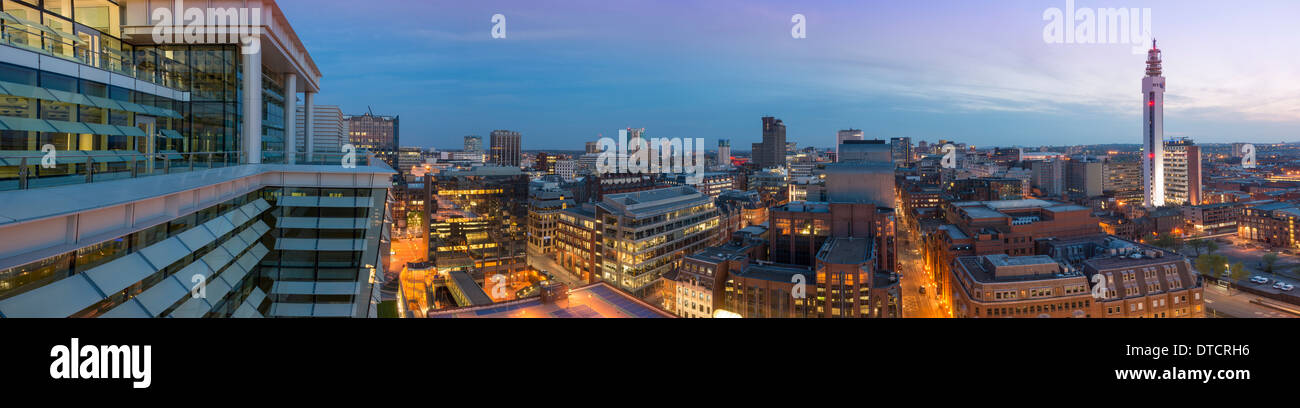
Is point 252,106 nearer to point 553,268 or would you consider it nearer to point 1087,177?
point 553,268

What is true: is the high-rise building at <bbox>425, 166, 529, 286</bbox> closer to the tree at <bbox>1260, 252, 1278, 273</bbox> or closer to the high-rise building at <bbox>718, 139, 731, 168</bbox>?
the tree at <bbox>1260, 252, 1278, 273</bbox>

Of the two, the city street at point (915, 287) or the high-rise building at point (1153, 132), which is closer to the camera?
the city street at point (915, 287)

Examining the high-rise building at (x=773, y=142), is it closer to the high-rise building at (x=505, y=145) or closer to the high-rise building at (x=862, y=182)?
the high-rise building at (x=505, y=145)

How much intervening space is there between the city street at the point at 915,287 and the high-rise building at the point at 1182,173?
994 inches

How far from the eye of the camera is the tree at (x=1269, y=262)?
1023 inches

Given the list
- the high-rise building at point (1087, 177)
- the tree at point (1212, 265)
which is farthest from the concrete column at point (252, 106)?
the high-rise building at point (1087, 177)

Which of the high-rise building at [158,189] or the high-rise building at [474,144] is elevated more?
the high-rise building at [474,144]

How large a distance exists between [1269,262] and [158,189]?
40.7 meters

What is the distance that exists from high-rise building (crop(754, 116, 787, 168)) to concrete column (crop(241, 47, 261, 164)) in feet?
350

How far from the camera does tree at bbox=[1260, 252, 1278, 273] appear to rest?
25984 millimetres

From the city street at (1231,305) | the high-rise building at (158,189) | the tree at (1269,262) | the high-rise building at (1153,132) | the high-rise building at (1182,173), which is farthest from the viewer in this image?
the high-rise building at (1182,173)

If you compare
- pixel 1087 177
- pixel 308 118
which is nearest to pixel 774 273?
pixel 308 118
